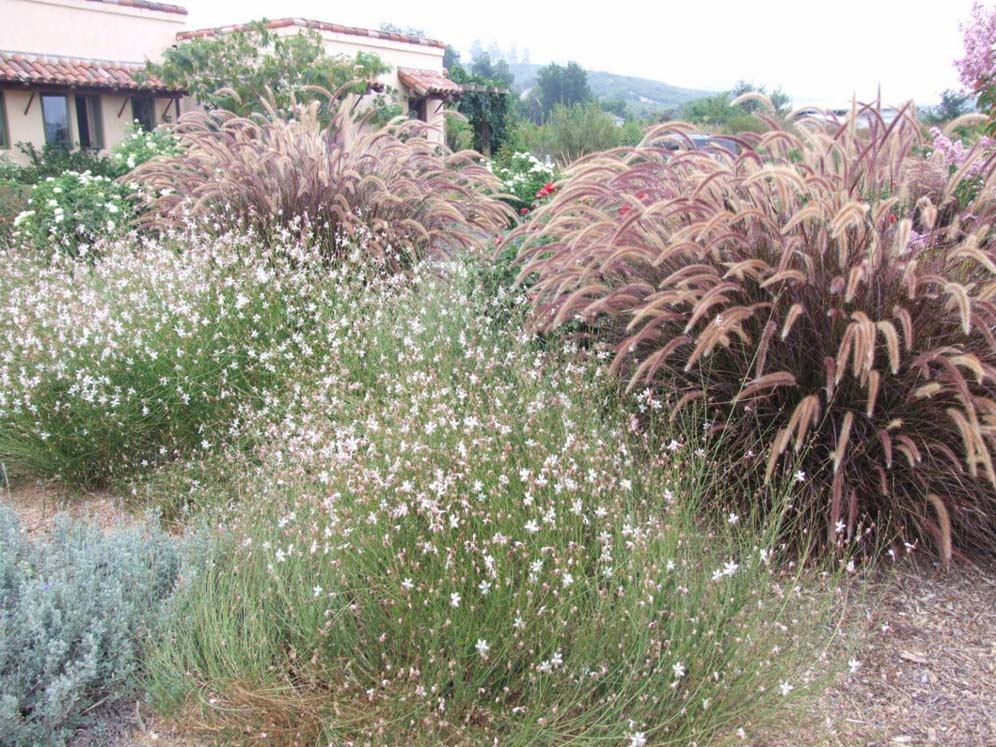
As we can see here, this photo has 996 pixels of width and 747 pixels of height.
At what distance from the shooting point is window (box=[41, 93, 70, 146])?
76.9ft

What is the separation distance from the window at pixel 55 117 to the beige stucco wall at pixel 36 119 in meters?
0.14

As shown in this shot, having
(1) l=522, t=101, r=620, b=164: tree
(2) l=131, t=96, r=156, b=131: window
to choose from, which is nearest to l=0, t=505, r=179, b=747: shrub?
(2) l=131, t=96, r=156, b=131: window

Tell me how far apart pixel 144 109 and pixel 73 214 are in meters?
18.6

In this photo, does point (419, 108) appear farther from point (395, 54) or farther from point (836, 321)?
point (836, 321)

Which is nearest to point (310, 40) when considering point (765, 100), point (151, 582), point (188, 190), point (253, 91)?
point (253, 91)

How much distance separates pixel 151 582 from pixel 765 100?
144 inches

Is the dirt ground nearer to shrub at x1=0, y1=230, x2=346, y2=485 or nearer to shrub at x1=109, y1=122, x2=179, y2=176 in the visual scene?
shrub at x1=0, y1=230, x2=346, y2=485

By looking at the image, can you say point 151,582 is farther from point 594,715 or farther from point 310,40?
point 310,40

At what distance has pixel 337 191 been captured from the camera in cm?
684

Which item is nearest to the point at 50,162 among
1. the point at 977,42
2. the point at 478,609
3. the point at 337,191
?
the point at 337,191

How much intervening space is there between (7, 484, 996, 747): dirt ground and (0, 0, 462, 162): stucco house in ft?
63.9

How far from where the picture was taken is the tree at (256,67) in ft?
62.0

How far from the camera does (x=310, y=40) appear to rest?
21.3 m

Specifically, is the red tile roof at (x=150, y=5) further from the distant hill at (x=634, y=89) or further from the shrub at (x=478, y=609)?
the distant hill at (x=634, y=89)
